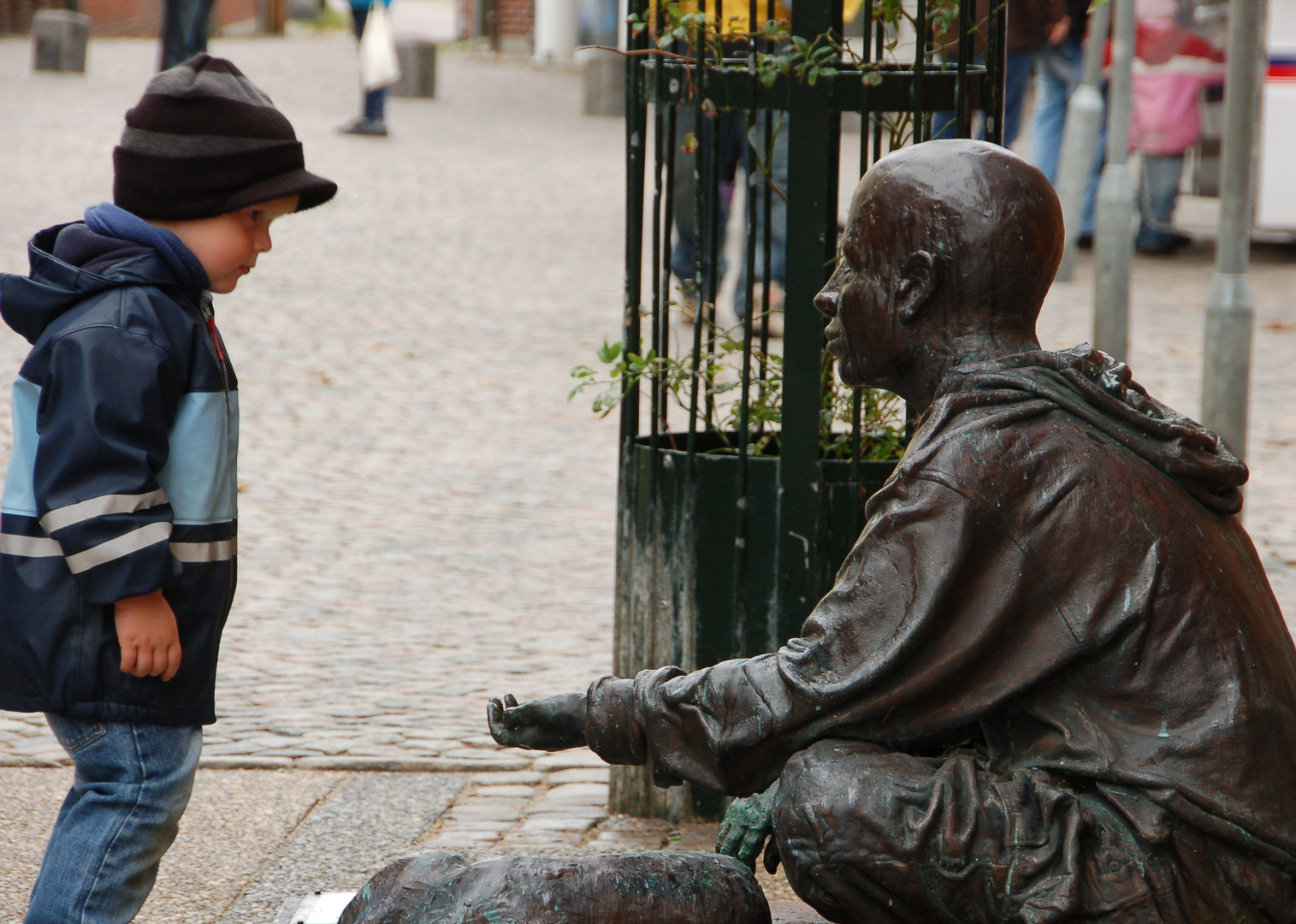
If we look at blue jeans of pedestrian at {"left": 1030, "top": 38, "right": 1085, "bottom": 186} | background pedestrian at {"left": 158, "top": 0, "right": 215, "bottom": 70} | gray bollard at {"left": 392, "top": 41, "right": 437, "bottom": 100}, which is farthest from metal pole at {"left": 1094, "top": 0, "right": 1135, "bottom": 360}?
gray bollard at {"left": 392, "top": 41, "right": 437, "bottom": 100}

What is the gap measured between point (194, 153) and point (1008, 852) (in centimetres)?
185

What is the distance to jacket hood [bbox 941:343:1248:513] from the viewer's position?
2.35m

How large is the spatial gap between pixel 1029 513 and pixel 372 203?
12137 mm

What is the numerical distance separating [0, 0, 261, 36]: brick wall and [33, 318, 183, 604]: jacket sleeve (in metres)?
24.7

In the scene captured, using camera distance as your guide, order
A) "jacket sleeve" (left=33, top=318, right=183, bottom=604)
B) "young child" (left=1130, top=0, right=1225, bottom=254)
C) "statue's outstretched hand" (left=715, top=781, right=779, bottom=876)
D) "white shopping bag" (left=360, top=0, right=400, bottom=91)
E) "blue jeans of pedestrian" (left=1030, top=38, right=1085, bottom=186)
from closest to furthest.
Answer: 1. "statue's outstretched hand" (left=715, top=781, right=779, bottom=876)
2. "jacket sleeve" (left=33, top=318, right=183, bottom=604)
3. "blue jeans of pedestrian" (left=1030, top=38, right=1085, bottom=186)
4. "young child" (left=1130, top=0, right=1225, bottom=254)
5. "white shopping bag" (left=360, top=0, right=400, bottom=91)

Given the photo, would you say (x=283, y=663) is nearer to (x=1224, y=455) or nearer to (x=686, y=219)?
(x=1224, y=455)

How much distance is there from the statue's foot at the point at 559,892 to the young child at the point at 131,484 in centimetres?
61

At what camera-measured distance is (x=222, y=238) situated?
3.12 m

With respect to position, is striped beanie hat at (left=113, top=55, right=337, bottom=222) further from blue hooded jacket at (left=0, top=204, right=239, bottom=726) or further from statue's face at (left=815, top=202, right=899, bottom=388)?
statue's face at (left=815, top=202, right=899, bottom=388)

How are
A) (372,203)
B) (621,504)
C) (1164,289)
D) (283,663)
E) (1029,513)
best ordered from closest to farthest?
1. (1029,513)
2. (621,504)
3. (283,663)
4. (1164,289)
5. (372,203)

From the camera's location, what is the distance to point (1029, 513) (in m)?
2.28

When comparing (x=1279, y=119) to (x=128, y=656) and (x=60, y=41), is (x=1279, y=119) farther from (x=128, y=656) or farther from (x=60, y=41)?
(x=60, y=41)

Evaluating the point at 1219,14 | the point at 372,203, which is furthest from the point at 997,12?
the point at 372,203

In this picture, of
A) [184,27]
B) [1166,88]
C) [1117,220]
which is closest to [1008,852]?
[1117,220]
